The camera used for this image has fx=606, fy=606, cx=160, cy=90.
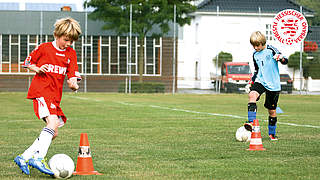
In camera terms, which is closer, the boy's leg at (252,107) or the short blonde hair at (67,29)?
the short blonde hair at (67,29)

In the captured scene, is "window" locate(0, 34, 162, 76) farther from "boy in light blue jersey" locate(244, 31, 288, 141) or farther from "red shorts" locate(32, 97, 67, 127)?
"red shorts" locate(32, 97, 67, 127)

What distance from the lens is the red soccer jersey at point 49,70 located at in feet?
20.2

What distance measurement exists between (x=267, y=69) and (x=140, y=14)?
24083 millimetres

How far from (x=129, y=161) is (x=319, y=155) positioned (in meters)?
2.29

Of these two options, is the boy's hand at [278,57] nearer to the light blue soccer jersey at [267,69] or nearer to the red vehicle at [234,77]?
the light blue soccer jersey at [267,69]

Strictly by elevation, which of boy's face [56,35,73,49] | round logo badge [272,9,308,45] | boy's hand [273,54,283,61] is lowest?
boy's hand [273,54,283,61]

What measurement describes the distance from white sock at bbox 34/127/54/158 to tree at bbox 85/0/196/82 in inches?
1037

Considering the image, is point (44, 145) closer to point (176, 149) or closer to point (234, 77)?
point (176, 149)

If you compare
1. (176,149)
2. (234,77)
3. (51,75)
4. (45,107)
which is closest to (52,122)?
(45,107)

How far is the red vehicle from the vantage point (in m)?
34.2

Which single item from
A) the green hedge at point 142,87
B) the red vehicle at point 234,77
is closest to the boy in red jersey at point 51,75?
the green hedge at point 142,87

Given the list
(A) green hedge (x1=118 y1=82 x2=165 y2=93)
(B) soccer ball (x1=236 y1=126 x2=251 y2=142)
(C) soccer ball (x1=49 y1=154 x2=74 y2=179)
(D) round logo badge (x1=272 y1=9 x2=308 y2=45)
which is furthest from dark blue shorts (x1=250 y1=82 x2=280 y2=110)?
(A) green hedge (x1=118 y1=82 x2=165 y2=93)

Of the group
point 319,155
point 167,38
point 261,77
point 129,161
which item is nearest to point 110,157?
point 129,161

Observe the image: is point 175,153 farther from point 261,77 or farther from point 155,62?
point 155,62
